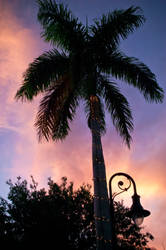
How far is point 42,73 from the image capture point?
29.5ft

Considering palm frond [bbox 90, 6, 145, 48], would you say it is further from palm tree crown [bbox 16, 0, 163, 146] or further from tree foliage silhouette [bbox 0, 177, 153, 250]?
tree foliage silhouette [bbox 0, 177, 153, 250]

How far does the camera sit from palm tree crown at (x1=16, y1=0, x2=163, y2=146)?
891 centimetres

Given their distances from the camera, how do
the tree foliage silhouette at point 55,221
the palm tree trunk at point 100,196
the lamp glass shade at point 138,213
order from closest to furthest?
the lamp glass shade at point 138,213 → the palm tree trunk at point 100,196 → the tree foliage silhouette at point 55,221

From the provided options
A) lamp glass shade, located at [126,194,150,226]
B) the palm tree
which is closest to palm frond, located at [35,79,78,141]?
the palm tree

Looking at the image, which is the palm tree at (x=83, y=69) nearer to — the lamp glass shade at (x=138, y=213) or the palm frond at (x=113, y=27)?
the palm frond at (x=113, y=27)

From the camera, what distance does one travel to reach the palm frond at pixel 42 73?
8.87 m

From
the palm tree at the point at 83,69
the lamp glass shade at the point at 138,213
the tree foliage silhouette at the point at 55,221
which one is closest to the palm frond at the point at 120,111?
the palm tree at the point at 83,69

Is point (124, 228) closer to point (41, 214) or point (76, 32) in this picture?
point (41, 214)

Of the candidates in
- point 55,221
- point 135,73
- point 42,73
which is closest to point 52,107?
point 42,73

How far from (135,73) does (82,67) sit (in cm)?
240

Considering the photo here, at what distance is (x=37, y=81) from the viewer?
895cm

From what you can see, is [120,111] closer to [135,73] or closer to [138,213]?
[135,73]

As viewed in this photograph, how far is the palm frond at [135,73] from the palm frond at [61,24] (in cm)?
151

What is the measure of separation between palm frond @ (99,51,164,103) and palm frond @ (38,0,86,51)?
1.51 meters
